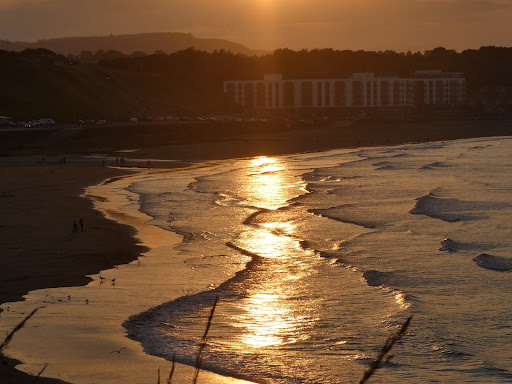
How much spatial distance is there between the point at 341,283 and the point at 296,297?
189cm

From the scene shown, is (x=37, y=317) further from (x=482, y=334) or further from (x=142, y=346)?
(x=482, y=334)

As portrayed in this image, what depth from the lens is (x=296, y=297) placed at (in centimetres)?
2012

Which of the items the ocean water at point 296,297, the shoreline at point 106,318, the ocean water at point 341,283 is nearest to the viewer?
the shoreline at point 106,318

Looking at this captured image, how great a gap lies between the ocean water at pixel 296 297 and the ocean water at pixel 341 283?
5 centimetres

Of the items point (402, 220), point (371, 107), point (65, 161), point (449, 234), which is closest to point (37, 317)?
point (449, 234)

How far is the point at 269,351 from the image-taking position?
51.7ft

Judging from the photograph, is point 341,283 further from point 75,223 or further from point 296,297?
point 75,223

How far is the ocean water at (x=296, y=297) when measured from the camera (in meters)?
15.1

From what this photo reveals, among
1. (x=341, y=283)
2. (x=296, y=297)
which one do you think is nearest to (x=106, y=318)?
(x=296, y=297)

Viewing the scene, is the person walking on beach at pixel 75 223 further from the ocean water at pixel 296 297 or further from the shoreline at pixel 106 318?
the shoreline at pixel 106 318

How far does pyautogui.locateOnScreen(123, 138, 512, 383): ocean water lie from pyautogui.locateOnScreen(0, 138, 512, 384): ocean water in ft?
0.16

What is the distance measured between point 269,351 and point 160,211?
21.8m

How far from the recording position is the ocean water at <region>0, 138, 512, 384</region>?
15062mm

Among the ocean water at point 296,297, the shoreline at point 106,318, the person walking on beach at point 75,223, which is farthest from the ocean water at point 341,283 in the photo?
the person walking on beach at point 75,223
